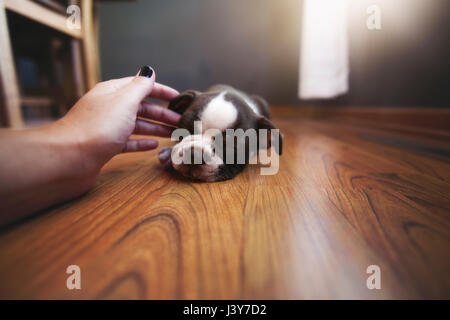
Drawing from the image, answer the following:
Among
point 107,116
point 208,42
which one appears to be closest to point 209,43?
point 208,42

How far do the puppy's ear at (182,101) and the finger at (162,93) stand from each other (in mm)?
15

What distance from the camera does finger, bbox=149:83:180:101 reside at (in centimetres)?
74

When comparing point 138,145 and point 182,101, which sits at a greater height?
point 182,101

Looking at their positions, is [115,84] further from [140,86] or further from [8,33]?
[8,33]

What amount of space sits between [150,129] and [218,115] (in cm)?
23

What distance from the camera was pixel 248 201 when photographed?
1.74ft

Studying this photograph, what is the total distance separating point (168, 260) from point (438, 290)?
1.09ft

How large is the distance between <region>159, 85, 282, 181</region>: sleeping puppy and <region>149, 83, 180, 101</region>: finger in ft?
0.06

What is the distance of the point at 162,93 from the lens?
76 centimetres

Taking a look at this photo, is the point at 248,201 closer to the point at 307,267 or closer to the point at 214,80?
the point at 307,267

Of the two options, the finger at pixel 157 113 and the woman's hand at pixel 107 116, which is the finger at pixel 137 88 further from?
the finger at pixel 157 113

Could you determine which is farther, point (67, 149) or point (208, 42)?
point (208, 42)
